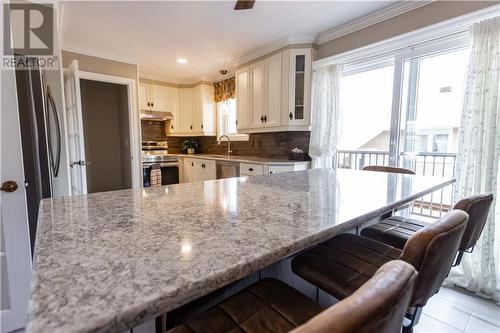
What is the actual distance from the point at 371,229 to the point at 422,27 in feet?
6.41

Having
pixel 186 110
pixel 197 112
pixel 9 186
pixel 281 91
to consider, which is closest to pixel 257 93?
pixel 281 91

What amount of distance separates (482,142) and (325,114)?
148 cm

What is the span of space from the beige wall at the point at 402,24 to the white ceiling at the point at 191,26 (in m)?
0.18

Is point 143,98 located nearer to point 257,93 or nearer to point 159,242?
point 257,93

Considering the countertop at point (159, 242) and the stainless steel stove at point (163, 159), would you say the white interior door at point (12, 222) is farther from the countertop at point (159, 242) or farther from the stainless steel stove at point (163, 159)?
the stainless steel stove at point (163, 159)

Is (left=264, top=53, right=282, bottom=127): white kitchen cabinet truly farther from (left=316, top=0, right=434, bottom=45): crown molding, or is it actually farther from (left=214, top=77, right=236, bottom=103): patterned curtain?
(left=214, top=77, right=236, bottom=103): patterned curtain

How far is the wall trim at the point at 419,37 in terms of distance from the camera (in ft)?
6.06

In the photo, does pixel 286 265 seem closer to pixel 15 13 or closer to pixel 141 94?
pixel 15 13

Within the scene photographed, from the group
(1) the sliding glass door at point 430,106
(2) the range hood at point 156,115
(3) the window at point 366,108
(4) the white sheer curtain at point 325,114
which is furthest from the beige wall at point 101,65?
(1) the sliding glass door at point 430,106

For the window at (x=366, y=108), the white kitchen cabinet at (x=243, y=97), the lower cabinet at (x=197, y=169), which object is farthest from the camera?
the lower cabinet at (x=197, y=169)

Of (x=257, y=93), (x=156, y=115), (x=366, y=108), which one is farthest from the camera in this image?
(x=156, y=115)

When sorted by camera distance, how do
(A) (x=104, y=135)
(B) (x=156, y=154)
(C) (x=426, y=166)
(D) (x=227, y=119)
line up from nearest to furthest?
(C) (x=426, y=166) < (A) (x=104, y=135) < (D) (x=227, y=119) < (B) (x=156, y=154)

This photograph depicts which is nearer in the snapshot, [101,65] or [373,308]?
[373,308]

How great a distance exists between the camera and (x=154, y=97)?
4719mm
